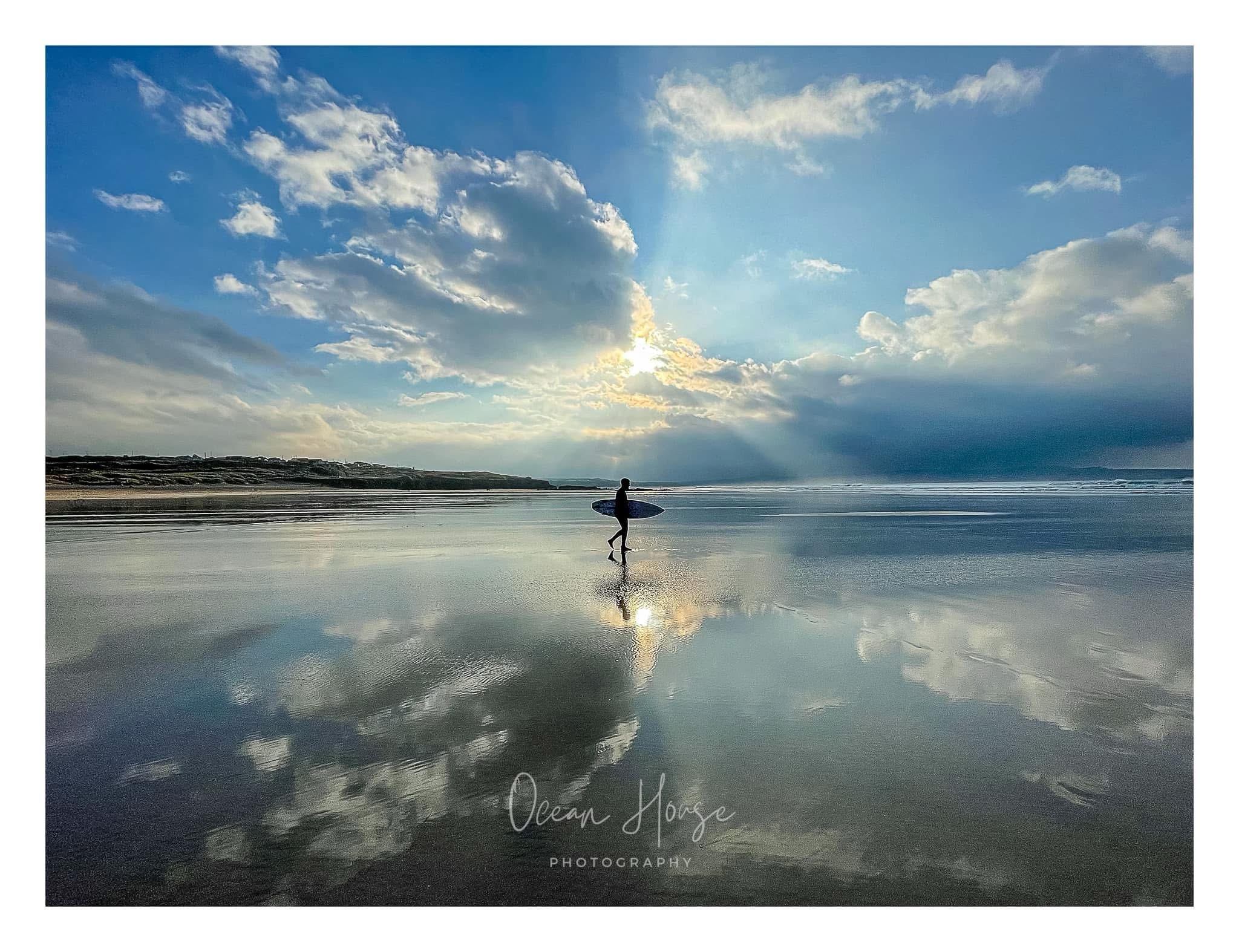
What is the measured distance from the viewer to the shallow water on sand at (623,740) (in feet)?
11.4

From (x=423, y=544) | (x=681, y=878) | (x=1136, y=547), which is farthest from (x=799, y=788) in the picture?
(x=1136, y=547)

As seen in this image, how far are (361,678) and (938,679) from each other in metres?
6.08

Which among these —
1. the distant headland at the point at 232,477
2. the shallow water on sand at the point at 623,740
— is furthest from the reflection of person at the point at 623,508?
the distant headland at the point at 232,477

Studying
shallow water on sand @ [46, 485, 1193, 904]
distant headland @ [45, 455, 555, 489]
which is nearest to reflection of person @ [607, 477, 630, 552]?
shallow water on sand @ [46, 485, 1193, 904]

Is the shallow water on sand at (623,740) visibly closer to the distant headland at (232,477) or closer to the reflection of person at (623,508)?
the reflection of person at (623,508)

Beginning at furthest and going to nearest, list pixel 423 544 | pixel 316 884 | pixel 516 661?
pixel 423 544 < pixel 516 661 < pixel 316 884

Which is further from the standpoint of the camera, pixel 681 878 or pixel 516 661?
pixel 516 661

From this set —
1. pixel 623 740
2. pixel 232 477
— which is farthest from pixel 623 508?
pixel 232 477

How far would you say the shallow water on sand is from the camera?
11.4 ft

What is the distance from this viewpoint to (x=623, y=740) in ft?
15.8

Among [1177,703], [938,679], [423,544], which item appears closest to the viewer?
[1177,703]

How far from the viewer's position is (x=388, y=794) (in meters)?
4.07
